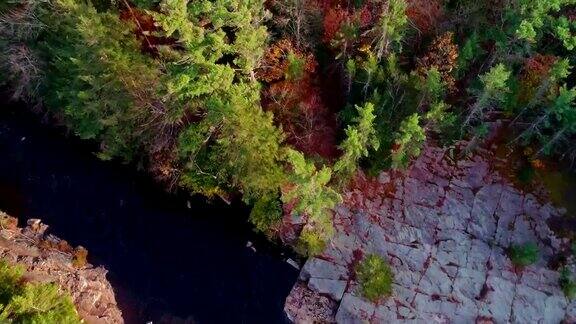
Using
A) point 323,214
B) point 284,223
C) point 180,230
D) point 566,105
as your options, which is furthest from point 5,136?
point 566,105

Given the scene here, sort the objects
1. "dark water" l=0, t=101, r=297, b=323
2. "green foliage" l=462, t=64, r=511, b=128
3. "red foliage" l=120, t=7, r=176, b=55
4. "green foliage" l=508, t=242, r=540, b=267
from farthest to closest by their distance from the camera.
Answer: "dark water" l=0, t=101, r=297, b=323
"red foliage" l=120, t=7, r=176, b=55
"green foliage" l=508, t=242, r=540, b=267
"green foliage" l=462, t=64, r=511, b=128

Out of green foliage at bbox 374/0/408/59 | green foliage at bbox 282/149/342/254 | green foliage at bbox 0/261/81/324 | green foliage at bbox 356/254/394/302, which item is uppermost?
green foliage at bbox 374/0/408/59

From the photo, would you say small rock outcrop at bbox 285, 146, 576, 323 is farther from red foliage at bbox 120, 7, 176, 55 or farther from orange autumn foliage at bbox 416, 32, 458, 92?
red foliage at bbox 120, 7, 176, 55

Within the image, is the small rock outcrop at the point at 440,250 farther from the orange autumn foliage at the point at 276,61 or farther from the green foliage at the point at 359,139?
the orange autumn foliage at the point at 276,61

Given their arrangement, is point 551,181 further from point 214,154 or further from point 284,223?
point 214,154

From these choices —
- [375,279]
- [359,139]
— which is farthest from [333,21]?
[375,279]

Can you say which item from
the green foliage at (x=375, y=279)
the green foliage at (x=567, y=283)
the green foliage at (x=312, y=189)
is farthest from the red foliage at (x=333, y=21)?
the green foliage at (x=567, y=283)

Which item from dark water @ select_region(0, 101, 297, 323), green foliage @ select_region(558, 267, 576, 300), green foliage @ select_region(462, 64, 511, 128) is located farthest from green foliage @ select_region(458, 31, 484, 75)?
dark water @ select_region(0, 101, 297, 323)
